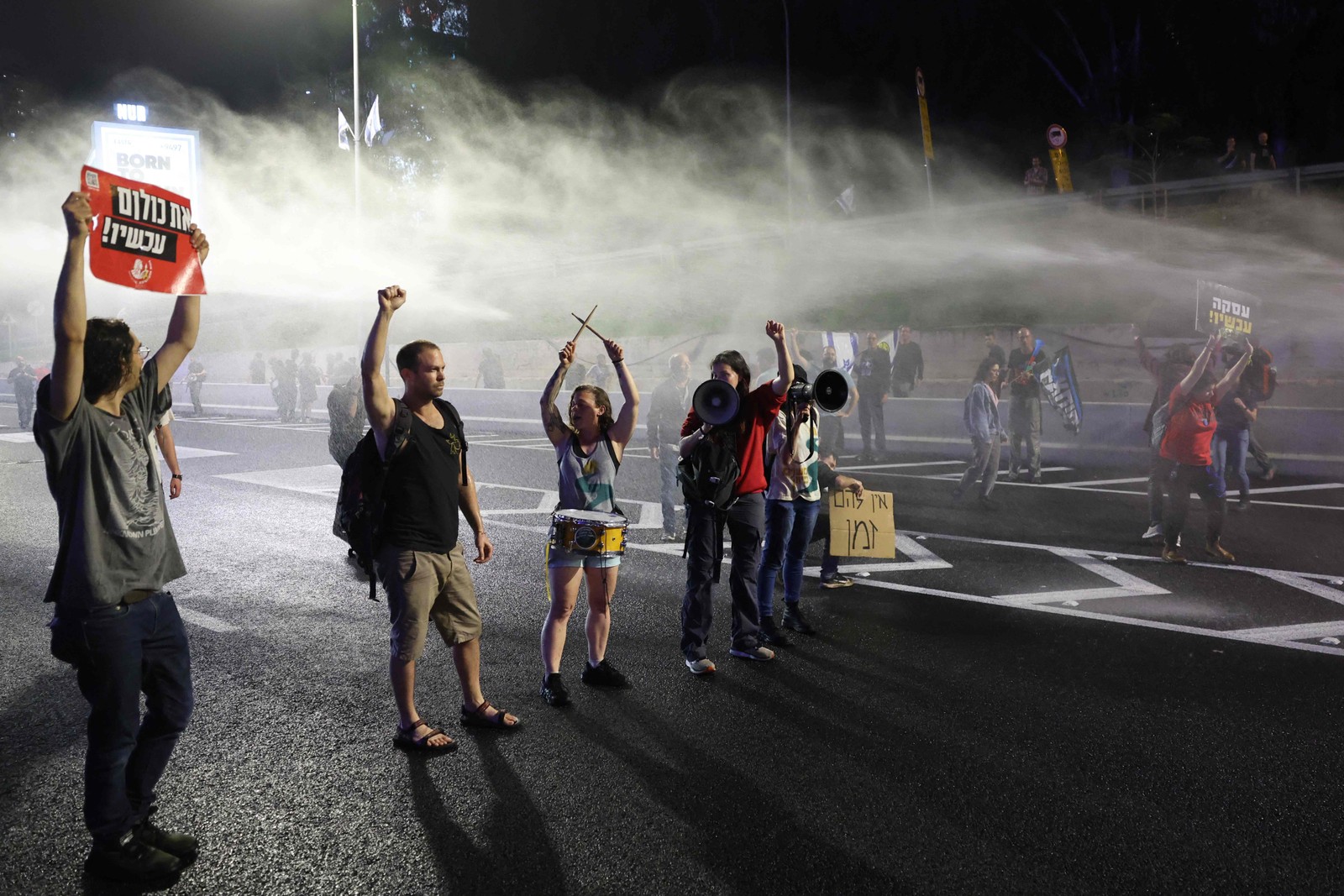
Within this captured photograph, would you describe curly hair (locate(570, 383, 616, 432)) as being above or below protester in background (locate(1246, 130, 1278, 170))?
below

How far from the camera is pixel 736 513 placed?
16.6ft

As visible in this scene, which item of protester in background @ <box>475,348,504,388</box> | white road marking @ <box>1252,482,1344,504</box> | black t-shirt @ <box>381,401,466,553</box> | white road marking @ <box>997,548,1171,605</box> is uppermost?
protester in background @ <box>475,348,504,388</box>

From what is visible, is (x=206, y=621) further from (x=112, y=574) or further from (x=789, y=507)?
(x=789, y=507)

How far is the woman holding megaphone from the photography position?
4.97 m

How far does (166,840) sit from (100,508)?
1148 mm

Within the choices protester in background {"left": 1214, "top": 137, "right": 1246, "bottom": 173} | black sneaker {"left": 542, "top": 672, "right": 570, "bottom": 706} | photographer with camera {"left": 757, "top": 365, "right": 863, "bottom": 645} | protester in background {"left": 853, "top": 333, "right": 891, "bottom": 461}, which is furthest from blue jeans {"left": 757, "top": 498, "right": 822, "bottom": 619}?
protester in background {"left": 1214, "top": 137, "right": 1246, "bottom": 173}

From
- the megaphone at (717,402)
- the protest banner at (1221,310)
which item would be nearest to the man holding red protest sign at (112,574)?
the megaphone at (717,402)

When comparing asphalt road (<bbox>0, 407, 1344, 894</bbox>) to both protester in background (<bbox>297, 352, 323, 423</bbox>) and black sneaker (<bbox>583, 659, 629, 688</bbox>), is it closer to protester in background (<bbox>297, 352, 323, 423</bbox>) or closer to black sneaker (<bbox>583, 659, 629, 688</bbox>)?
black sneaker (<bbox>583, 659, 629, 688</bbox>)

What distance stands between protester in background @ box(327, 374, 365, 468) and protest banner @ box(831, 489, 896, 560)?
13.8 feet

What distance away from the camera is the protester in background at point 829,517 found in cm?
631

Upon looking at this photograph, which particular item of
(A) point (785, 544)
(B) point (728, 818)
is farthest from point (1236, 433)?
(B) point (728, 818)

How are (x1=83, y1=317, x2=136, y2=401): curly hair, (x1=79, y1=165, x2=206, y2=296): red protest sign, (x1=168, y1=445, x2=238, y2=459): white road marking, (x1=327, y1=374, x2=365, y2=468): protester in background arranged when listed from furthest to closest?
(x1=168, y1=445, x2=238, y2=459): white road marking → (x1=327, y1=374, x2=365, y2=468): protester in background → (x1=79, y1=165, x2=206, y2=296): red protest sign → (x1=83, y1=317, x2=136, y2=401): curly hair

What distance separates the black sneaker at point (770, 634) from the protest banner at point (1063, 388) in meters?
11.0

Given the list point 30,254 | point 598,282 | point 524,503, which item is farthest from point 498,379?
point 524,503
